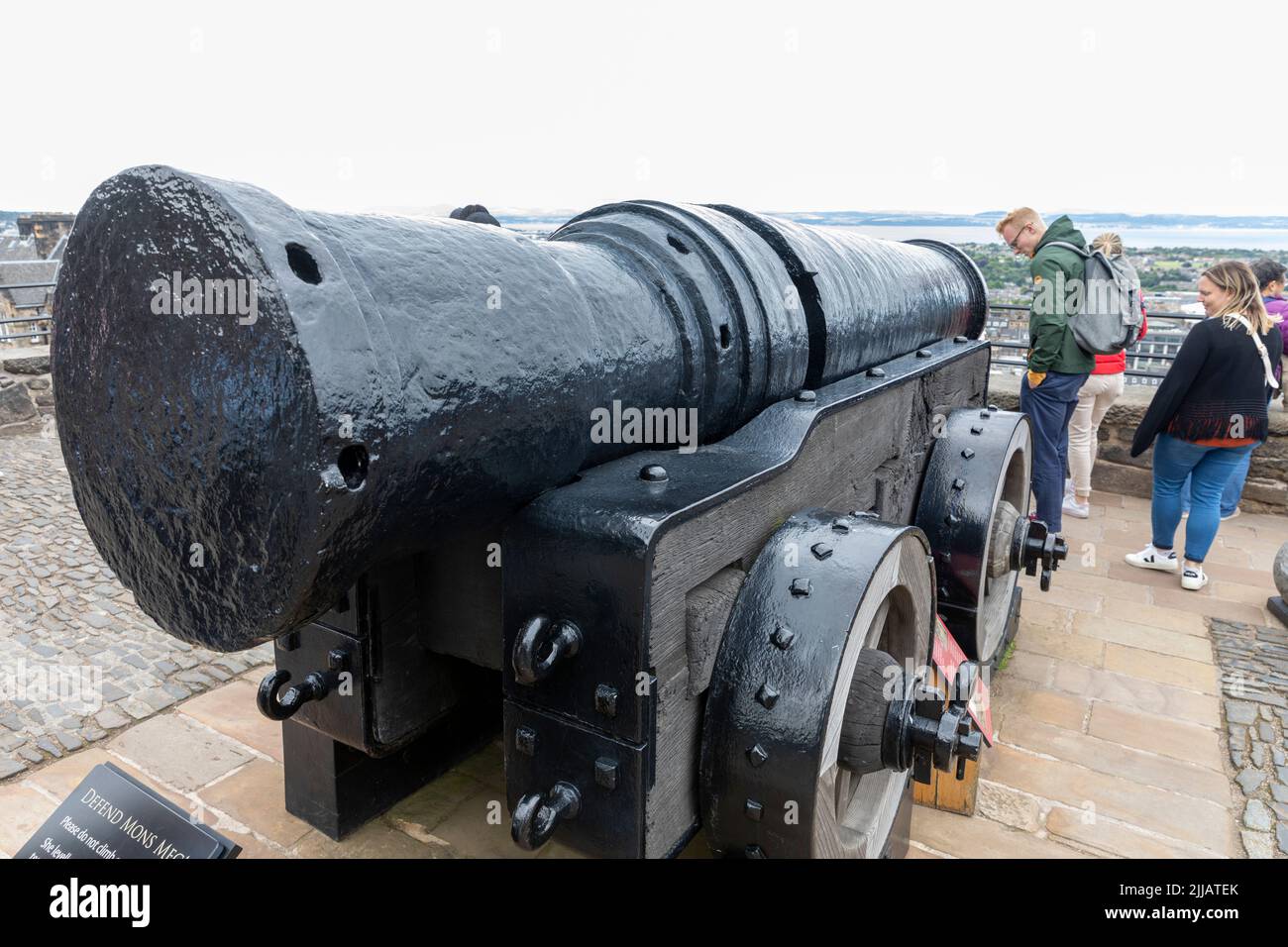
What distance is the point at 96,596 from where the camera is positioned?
4.07m

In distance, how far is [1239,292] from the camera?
14.5ft

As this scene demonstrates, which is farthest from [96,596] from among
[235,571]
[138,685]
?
[235,571]

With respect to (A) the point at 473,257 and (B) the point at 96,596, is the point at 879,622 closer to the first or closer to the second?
(A) the point at 473,257

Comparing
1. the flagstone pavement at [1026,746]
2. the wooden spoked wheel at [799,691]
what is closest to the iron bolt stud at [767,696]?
the wooden spoked wheel at [799,691]

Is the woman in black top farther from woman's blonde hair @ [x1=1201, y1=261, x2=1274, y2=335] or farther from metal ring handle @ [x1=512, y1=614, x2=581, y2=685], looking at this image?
metal ring handle @ [x1=512, y1=614, x2=581, y2=685]

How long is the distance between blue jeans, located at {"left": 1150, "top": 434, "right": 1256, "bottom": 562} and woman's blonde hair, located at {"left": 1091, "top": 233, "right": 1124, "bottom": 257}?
1.11 metres

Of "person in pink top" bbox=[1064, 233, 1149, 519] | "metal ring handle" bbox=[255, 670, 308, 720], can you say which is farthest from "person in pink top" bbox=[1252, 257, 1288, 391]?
"metal ring handle" bbox=[255, 670, 308, 720]

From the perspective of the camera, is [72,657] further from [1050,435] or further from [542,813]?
[1050,435]

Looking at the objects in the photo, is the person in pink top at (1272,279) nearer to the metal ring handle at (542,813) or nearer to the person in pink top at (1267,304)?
the person in pink top at (1267,304)

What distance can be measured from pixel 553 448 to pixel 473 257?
34 centimetres

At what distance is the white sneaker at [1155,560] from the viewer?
5.07m

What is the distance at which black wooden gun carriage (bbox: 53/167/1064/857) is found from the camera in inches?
47.4

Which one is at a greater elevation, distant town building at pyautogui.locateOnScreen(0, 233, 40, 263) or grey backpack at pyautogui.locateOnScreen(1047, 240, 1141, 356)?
distant town building at pyautogui.locateOnScreen(0, 233, 40, 263)

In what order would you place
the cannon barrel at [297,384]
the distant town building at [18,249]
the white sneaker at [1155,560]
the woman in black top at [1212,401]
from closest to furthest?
the cannon barrel at [297,384] → the woman in black top at [1212,401] → the white sneaker at [1155,560] → the distant town building at [18,249]
